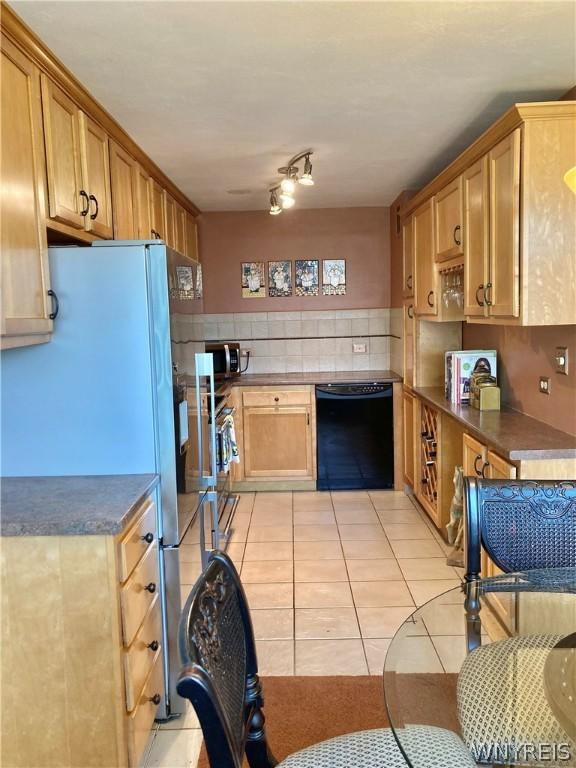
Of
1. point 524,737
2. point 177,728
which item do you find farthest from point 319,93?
point 177,728

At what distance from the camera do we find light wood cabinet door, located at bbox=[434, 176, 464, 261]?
3.04 metres

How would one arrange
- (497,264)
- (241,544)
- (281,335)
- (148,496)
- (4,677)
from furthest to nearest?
(281,335) < (241,544) < (497,264) < (148,496) < (4,677)

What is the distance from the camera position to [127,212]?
2857 mm

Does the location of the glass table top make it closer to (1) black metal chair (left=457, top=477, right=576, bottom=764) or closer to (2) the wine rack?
(1) black metal chair (left=457, top=477, right=576, bottom=764)

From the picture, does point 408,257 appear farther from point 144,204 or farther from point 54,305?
point 54,305

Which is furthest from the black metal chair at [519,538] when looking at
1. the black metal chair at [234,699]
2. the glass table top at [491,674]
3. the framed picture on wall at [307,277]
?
the framed picture on wall at [307,277]

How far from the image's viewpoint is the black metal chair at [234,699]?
0.87m

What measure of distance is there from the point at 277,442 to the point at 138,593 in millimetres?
2847

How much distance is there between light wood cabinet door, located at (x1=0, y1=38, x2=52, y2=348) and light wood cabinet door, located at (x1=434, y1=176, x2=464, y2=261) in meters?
2.05

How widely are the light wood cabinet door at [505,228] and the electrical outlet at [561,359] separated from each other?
0.32 meters

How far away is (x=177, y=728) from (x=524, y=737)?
49.8 inches

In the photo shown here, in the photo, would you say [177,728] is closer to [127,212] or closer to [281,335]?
[127,212]

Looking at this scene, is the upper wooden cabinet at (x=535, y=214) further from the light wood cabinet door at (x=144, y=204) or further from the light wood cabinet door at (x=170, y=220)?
the light wood cabinet door at (x=170, y=220)

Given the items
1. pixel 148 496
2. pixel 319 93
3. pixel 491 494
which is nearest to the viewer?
pixel 491 494
